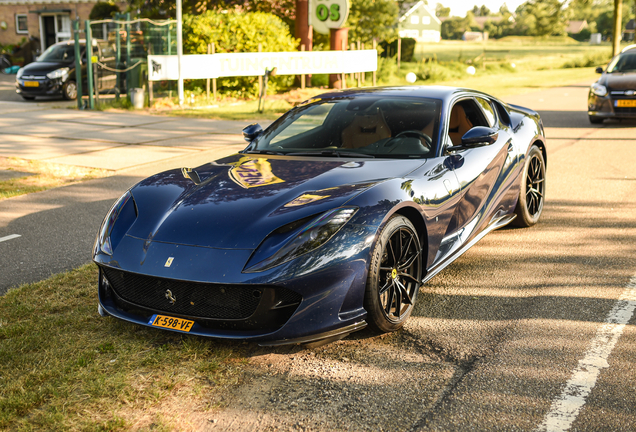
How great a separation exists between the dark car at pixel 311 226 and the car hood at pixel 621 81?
31.5ft

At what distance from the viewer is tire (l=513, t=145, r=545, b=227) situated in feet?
19.6

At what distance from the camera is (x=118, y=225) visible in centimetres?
387

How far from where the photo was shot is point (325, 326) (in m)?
3.40

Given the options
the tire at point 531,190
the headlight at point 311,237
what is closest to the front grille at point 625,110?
the tire at point 531,190

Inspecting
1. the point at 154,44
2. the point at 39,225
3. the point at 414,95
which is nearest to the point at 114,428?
the point at 414,95

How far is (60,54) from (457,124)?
58.0ft

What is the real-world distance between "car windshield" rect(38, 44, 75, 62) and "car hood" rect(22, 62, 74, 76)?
1.48ft

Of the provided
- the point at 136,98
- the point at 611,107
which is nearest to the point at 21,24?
the point at 136,98

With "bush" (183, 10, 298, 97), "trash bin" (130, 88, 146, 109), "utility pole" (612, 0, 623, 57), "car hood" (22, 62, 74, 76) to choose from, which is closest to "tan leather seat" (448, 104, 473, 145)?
"trash bin" (130, 88, 146, 109)

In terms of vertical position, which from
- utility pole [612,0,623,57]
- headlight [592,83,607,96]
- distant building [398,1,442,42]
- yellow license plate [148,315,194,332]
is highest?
distant building [398,1,442,42]

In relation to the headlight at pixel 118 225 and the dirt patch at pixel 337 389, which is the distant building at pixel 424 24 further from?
the dirt patch at pixel 337 389

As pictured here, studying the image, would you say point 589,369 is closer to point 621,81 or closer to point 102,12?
point 621,81

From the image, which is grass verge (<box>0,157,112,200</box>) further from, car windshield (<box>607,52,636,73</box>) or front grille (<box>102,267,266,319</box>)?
car windshield (<box>607,52,636,73</box>)

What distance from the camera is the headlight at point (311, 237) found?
3.32 metres
